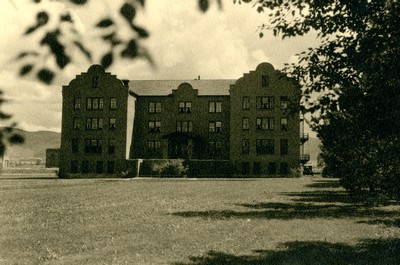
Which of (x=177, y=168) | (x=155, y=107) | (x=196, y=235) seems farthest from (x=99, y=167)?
(x=196, y=235)

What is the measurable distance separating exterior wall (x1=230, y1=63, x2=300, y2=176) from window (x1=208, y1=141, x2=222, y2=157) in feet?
Answer: 9.76

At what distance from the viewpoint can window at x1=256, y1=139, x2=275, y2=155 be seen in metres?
63.7

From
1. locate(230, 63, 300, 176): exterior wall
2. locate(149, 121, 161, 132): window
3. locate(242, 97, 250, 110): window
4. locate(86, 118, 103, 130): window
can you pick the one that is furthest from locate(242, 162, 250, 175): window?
locate(86, 118, 103, 130): window

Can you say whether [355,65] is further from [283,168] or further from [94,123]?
[94,123]

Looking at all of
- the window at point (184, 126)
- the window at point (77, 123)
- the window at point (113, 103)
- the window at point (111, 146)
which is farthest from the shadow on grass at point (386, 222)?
the window at point (77, 123)

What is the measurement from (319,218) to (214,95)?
51939mm

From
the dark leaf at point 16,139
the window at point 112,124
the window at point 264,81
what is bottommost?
the dark leaf at point 16,139

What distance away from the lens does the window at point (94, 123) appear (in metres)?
65.3

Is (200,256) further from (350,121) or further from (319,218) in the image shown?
(319,218)

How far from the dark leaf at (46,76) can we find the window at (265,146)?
62391mm

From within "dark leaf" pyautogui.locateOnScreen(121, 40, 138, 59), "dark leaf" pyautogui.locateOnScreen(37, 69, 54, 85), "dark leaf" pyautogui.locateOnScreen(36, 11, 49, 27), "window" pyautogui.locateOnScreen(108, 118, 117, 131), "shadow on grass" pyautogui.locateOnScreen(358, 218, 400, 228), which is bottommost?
"shadow on grass" pyautogui.locateOnScreen(358, 218, 400, 228)

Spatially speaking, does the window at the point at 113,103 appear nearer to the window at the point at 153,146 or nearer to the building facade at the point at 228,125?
the building facade at the point at 228,125

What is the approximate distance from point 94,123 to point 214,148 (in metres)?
16.8

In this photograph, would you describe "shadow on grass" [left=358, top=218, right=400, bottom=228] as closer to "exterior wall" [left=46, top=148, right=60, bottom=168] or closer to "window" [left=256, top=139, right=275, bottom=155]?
"window" [left=256, top=139, right=275, bottom=155]
